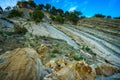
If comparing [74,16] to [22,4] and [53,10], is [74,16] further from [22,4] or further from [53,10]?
[22,4]

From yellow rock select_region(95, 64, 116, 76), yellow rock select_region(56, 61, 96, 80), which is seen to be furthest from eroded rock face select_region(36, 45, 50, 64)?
yellow rock select_region(56, 61, 96, 80)

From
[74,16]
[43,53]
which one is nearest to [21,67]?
[43,53]

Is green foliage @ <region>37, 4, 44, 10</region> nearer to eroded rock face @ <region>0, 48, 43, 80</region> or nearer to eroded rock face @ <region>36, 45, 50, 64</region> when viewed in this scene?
eroded rock face @ <region>36, 45, 50, 64</region>

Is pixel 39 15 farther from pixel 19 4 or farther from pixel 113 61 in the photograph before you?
pixel 113 61

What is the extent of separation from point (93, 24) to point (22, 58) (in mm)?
43014

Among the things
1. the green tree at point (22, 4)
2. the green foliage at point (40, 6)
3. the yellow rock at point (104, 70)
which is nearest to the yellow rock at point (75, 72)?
the yellow rock at point (104, 70)

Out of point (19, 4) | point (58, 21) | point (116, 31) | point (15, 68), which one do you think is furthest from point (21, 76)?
point (19, 4)

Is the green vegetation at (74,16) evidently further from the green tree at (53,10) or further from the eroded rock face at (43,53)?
the eroded rock face at (43,53)

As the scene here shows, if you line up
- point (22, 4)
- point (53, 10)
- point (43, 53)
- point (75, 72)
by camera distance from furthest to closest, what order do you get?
point (53, 10), point (22, 4), point (43, 53), point (75, 72)

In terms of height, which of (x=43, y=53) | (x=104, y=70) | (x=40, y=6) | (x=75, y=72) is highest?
(x=40, y=6)

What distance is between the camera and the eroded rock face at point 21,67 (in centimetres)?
629

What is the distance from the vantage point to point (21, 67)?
21.2ft

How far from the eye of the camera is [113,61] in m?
24.8

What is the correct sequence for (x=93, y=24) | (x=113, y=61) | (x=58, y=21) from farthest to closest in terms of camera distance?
(x=58, y=21) < (x=93, y=24) < (x=113, y=61)
